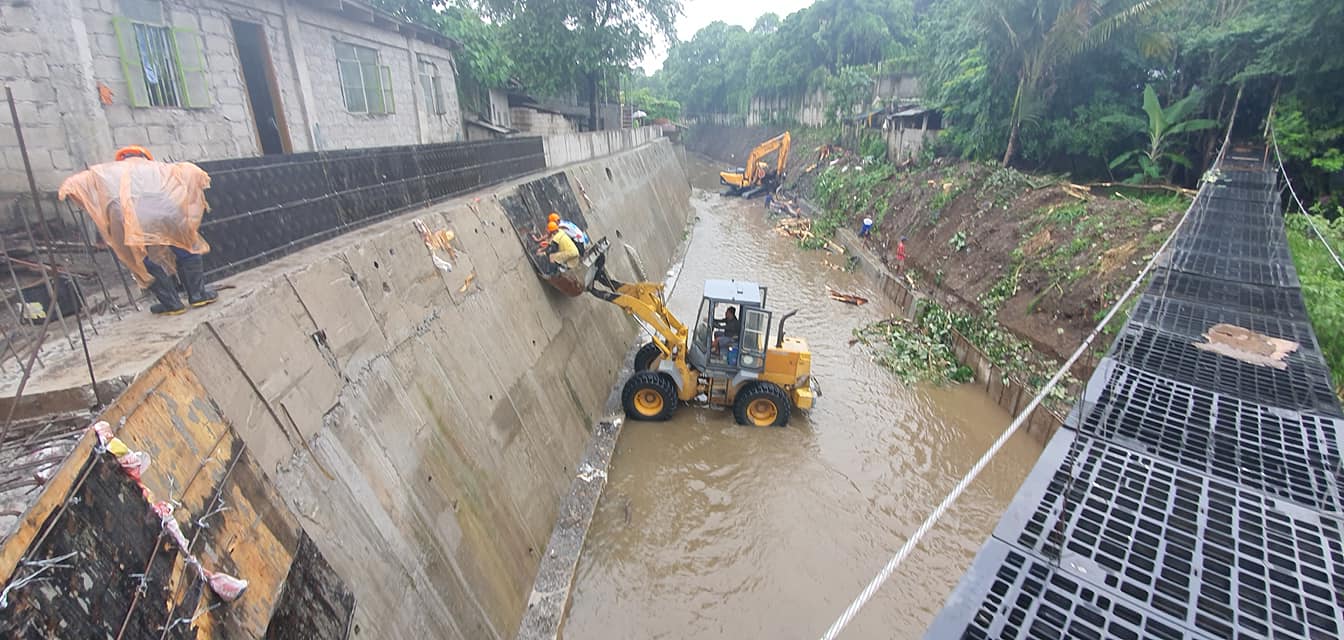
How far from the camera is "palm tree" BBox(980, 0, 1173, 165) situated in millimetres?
14070

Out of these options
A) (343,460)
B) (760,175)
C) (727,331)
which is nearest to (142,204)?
(343,460)

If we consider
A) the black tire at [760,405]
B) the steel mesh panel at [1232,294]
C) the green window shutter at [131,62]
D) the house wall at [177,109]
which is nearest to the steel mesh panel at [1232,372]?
the steel mesh panel at [1232,294]

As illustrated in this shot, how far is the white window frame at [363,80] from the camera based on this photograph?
38.1 ft

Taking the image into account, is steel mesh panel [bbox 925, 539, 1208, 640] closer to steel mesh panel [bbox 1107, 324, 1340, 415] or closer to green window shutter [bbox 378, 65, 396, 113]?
steel mesh panel [bbox 1107, 324, 1340, 415]

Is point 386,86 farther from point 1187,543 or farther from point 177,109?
point 1187,543

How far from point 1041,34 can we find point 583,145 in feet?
43.6

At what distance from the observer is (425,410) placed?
5.45 meters

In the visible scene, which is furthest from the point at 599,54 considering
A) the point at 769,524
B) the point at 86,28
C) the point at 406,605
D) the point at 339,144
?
the point at 406,605

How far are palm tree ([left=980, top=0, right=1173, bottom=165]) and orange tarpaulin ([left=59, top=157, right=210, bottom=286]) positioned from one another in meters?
18.0

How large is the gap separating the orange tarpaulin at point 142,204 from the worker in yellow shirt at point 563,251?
4.69 meters

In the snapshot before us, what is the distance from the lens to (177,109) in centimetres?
822

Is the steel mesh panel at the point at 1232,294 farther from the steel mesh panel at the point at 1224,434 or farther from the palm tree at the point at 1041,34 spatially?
the palm tree at the point at 1041,34

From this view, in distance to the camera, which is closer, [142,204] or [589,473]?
[142,204]

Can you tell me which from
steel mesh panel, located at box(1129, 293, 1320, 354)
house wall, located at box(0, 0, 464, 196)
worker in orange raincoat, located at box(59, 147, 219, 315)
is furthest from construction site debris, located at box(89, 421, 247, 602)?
steel mesh panel, located at box(1129, 293, 1320, 354)
